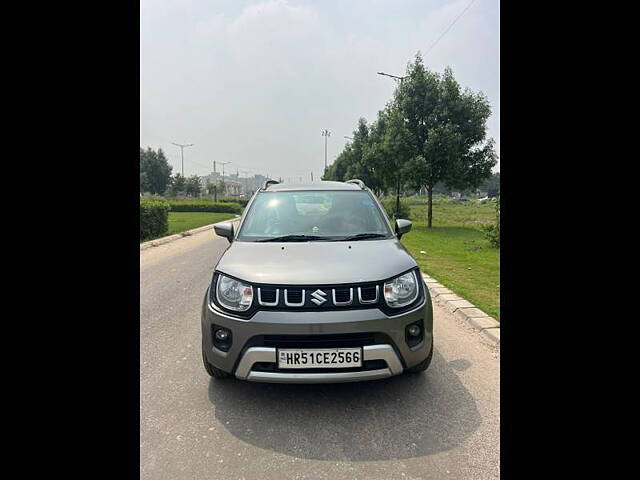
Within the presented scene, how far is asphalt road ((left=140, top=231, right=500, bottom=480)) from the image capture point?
2205 millimetres

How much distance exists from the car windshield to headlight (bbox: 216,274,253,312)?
77 cm

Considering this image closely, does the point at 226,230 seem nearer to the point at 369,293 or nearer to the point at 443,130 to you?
the point at 369,293

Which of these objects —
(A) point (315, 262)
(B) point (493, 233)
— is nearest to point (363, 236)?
(A) point (315, 262)

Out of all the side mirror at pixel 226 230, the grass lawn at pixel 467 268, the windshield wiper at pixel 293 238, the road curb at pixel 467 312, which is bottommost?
the road curb at pixel 467 312

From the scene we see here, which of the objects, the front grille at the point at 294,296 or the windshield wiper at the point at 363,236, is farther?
the windshield wiper at the point at 363,236

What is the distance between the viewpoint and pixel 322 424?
2609 mm

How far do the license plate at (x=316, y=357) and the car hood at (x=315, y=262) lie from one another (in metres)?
0.46

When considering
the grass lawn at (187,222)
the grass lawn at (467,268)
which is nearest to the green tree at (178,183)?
the grass lawn at (187,222)

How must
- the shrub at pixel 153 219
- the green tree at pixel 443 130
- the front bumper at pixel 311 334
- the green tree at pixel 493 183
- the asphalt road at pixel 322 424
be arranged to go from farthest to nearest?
the green tree at pixel 443 130 < the shrub at pixel 153 219 < the green tree at pixel 493 183 < the front bumper at pixel 311 334 < the asphalt road at pixel 322 424

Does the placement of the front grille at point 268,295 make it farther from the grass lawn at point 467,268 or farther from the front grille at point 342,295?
the grass lawn at point 467,268

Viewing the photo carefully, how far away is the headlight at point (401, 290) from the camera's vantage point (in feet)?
9.00

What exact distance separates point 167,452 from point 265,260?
1.41 meters
